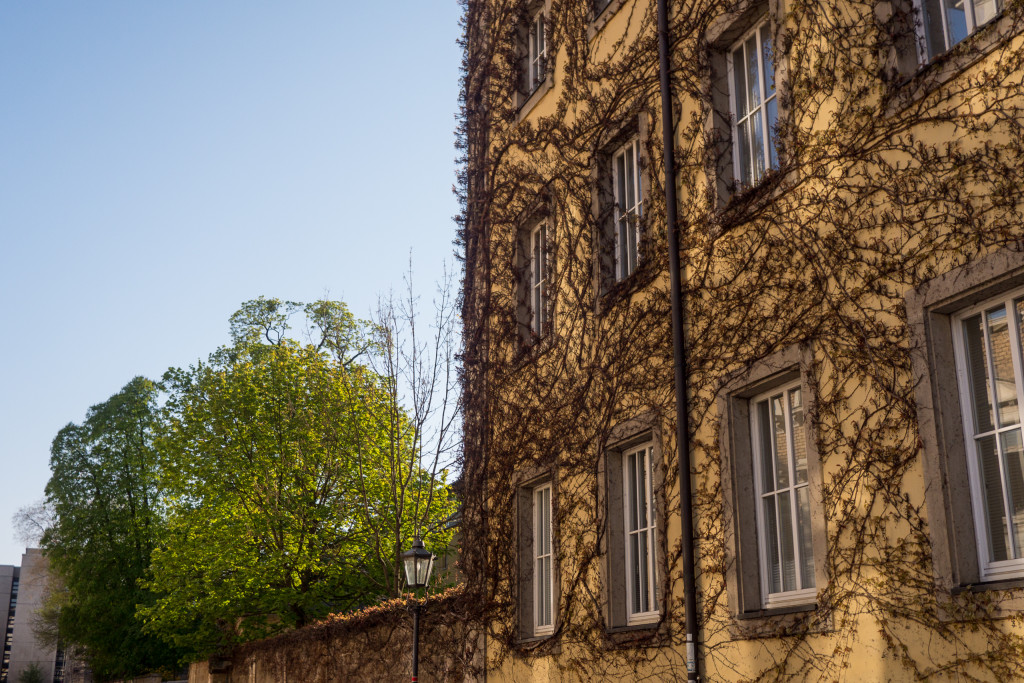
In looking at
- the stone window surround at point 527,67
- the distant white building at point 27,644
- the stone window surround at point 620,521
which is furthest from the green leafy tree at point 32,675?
the stone window surround at point 620,521

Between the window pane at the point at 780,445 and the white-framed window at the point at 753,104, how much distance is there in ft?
6.31

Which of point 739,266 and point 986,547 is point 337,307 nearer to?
point 739,266

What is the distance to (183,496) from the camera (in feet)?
102

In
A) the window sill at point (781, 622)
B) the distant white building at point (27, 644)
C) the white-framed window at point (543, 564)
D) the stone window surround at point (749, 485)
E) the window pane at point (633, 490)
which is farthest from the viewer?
the distant white building at point (27, 644)

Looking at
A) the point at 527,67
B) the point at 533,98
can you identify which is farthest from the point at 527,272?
the point at 527,67

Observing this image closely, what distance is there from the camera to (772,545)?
820 cm

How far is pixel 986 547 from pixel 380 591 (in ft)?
81.0

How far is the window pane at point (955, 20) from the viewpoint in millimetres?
7008

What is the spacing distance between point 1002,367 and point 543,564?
274 inches

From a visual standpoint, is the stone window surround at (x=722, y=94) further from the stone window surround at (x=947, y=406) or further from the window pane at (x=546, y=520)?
the window pane at (x=546, y=520)

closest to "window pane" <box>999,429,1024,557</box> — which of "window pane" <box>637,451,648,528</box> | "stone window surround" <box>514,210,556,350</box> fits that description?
"window pane" <box>637,451,648,528</box>

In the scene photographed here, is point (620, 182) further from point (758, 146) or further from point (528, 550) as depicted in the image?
point (528, 550)

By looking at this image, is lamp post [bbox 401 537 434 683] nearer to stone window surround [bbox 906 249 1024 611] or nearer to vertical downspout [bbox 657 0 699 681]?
vertical downspout [bbox 657 0 699 681]

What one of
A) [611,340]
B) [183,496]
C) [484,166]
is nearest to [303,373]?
[183,496]
